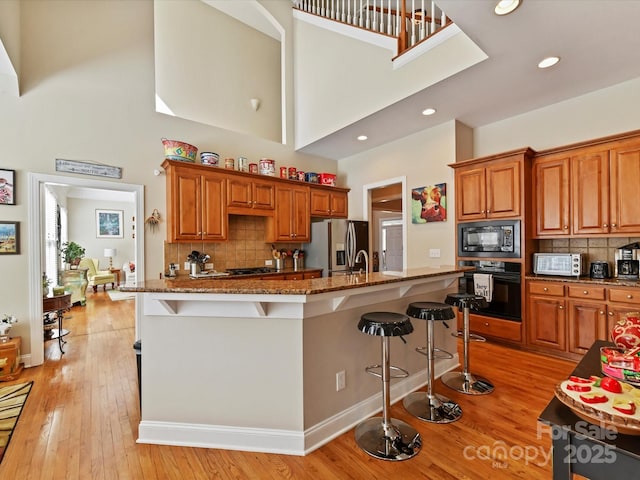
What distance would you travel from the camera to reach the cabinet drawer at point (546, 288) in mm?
3232

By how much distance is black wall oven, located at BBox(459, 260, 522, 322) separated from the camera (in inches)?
138

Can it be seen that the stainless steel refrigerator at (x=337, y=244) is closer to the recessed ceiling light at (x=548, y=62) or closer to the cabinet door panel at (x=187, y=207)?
the cabinet door panel at (x=187, y=207)

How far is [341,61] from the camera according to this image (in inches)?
172

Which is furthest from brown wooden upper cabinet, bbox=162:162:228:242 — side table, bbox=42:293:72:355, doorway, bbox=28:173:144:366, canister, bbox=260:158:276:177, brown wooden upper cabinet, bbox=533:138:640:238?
brown wooden upper cabinet, bbox=533:138:640:238

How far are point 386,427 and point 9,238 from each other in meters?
4.06

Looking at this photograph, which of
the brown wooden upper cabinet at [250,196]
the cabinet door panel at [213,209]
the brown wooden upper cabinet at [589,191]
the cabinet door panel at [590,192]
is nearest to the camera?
the brown wooden upper cabinet at [589,191]


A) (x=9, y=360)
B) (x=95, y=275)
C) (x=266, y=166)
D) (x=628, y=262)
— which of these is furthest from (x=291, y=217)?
(x=95, y=275)

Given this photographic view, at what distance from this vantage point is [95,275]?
27.3 ft

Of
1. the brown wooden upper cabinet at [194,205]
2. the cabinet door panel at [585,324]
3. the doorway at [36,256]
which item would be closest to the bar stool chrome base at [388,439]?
the cabinet door panel at [585,324]

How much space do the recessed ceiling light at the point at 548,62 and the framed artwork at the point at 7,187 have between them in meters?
5.32

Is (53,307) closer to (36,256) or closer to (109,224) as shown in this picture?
(36,256)

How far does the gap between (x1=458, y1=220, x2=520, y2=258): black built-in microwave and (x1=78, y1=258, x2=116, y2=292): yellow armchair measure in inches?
348

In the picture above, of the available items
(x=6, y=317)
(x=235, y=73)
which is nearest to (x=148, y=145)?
(x=235, y=73)

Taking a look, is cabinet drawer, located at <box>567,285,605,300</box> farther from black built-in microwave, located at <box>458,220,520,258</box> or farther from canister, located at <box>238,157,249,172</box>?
canister, located at <box>238,157,249,172</box>
